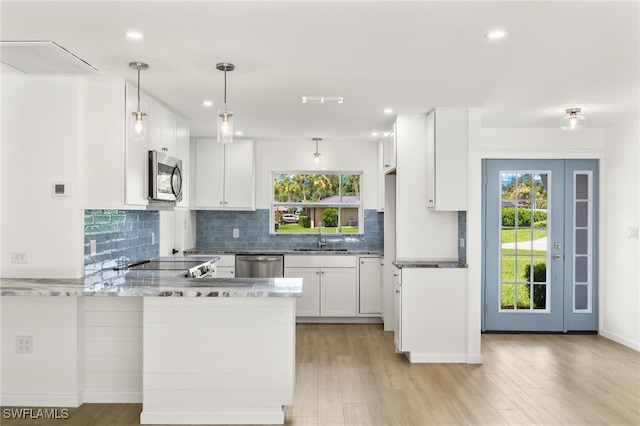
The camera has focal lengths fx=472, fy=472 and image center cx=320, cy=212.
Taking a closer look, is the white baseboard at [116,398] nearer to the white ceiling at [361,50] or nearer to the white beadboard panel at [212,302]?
the white beadboard panel at [212,302]

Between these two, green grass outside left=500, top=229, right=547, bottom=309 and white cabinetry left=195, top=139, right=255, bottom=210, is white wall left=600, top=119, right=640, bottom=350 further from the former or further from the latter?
white cabinetry left=195, top=139, right=255, bottom=210

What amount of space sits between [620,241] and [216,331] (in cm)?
446

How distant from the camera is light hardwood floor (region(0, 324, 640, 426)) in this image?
10.2 feet

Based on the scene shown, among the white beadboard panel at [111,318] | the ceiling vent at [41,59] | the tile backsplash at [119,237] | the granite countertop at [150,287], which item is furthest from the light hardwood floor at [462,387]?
the ceiling vent at [41,59]

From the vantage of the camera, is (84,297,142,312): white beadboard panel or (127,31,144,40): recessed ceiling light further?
(84,297,142,312): white beadboard panel

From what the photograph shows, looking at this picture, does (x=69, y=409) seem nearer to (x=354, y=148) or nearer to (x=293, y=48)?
(x=293, y=48)

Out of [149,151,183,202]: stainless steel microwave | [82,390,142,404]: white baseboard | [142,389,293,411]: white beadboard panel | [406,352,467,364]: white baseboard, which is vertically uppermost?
[149,151,183,202]: stainless steel microwave

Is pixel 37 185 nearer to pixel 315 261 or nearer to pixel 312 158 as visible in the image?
pixel 315 261

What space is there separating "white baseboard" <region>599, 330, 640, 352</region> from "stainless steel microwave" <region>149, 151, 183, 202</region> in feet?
15.8

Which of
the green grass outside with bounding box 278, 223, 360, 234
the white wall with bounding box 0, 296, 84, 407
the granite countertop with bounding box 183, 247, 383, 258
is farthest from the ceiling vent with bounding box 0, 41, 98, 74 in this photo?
the green grass outside with bounding box 278, 223, 360, 234

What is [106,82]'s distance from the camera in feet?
11.3

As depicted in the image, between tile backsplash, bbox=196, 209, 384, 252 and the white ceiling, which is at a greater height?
the white ceiling

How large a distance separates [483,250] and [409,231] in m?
1.30

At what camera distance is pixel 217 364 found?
9.87 ft
